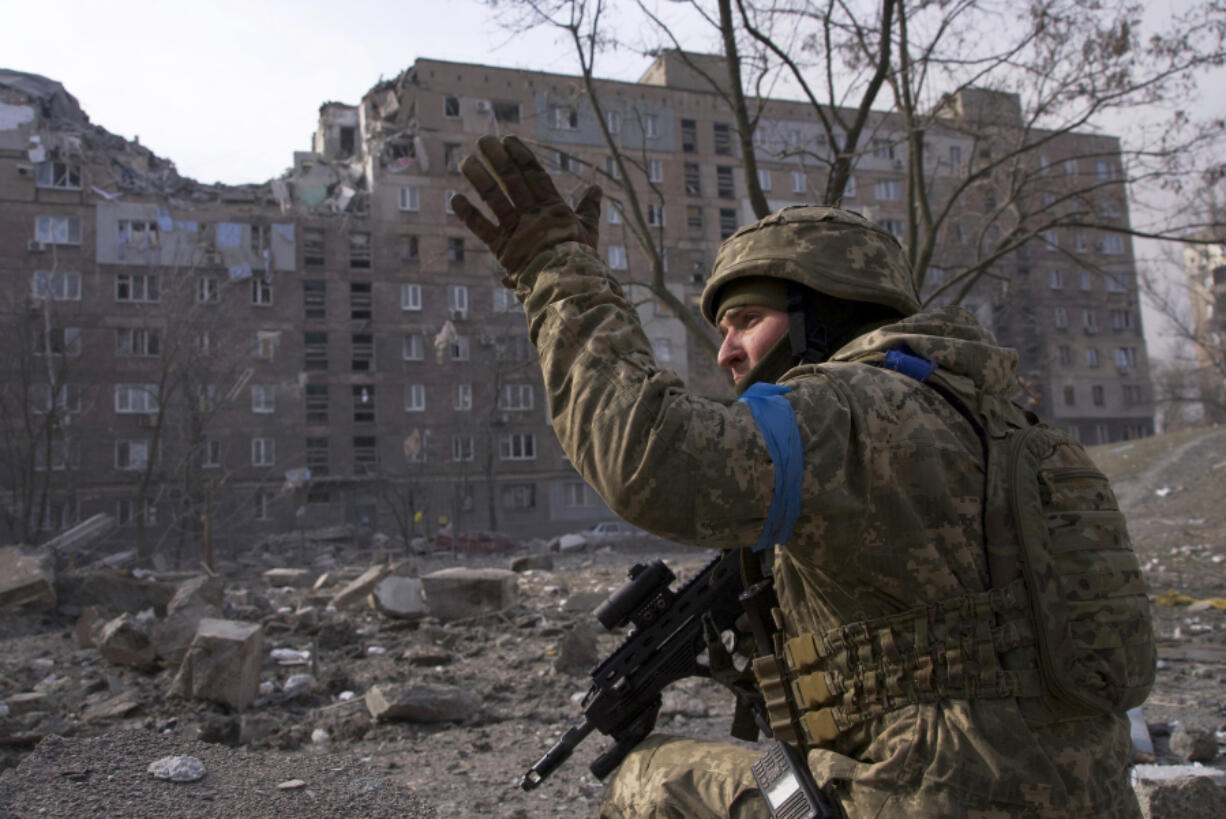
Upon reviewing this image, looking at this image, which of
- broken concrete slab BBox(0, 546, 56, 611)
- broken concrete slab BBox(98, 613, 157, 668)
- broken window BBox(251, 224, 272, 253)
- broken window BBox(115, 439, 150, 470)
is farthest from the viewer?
broken window BBox(251, 224, 272, 253)

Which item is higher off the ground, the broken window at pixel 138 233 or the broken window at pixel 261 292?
the broken window at pixel 138 233

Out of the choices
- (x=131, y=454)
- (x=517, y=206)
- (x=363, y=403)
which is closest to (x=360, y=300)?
(x=363, y=403)

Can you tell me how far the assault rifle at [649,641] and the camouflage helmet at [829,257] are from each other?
1067mm

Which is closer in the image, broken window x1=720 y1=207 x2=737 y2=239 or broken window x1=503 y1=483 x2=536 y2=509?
broken window x1=503 y1=483 x2=536 y2=509

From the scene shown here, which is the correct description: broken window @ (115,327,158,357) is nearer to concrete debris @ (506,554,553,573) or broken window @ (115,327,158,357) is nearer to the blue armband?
concrete debris @ (506,554,553,573)

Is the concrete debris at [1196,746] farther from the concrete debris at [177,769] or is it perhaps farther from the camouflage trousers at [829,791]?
the concrete debris at [177,769]

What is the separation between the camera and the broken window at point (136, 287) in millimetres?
29500

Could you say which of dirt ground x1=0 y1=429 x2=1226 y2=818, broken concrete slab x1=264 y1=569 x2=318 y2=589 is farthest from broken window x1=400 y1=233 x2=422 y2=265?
dirt ground x1=0 y1=429 x2=1226 y2=818

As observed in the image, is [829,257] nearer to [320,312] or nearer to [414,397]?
[414,397]

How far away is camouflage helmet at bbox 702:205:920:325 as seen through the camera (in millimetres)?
1643

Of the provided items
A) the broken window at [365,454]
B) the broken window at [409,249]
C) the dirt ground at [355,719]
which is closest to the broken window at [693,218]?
the broken window at [409,249]

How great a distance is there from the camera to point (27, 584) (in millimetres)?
8406

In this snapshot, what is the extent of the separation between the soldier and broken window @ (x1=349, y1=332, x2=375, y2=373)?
31.5 meters

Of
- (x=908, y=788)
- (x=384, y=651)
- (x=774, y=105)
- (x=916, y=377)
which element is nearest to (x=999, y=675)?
(x=908, y=788)
